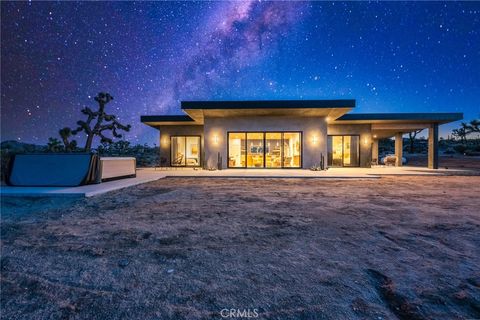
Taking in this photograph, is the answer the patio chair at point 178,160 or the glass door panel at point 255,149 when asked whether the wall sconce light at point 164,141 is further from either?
the glass door panel at point 255,149

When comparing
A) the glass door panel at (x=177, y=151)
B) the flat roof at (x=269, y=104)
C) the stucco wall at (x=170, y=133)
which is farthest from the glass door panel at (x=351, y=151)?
the glass door panel at (x=177, y=151)

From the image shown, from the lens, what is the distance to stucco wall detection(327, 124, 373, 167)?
15977mm

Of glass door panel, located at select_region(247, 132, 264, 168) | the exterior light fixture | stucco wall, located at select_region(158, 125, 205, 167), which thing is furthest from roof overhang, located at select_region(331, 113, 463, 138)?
the exterior light fixture

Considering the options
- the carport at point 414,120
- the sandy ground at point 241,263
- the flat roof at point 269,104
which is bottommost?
the sandy ground at point 241,263

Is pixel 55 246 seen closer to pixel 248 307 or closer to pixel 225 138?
pixel 248 307

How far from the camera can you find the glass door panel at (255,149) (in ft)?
44.8

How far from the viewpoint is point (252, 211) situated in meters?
4.35

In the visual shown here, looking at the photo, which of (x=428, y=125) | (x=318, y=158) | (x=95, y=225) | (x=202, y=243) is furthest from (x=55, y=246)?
(x=428, y=125)

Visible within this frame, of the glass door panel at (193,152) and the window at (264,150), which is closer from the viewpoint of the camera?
the window at (264,150)

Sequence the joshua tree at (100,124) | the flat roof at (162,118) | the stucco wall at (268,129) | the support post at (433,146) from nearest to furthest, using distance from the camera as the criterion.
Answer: the joshua tree at (100,124) → the stucco wall at (268,129) → the support post at (433,146) → the flat roof at (162,118)

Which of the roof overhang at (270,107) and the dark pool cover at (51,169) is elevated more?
the roof overhang at (270,107)

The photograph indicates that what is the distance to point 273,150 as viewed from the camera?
13781mm

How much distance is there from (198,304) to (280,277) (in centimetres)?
75

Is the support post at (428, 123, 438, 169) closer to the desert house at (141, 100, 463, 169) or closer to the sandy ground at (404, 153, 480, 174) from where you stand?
the desert house at (141, 100, 463, 169)
